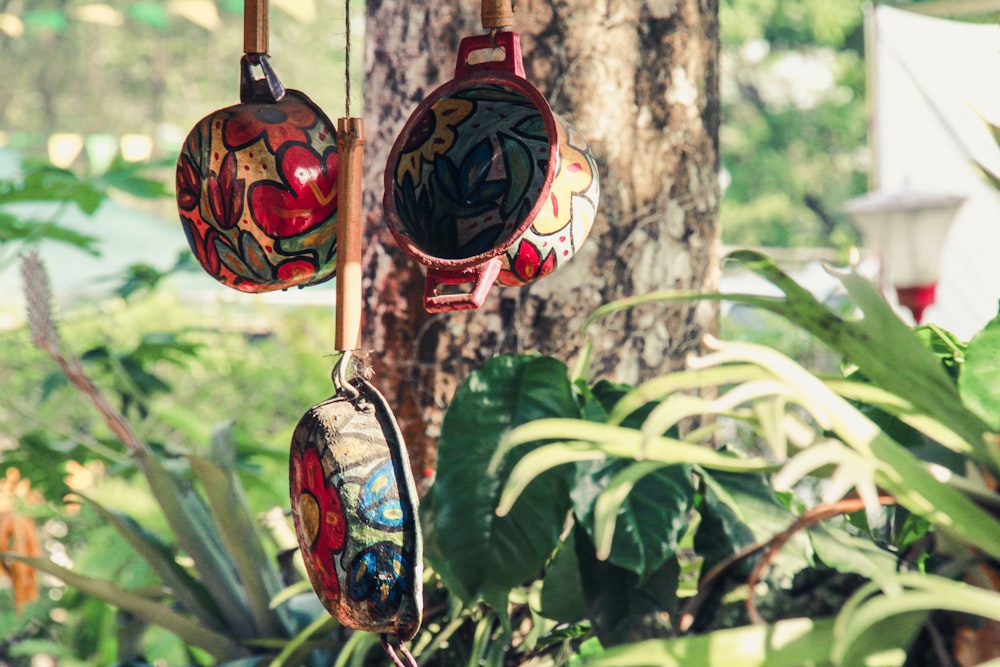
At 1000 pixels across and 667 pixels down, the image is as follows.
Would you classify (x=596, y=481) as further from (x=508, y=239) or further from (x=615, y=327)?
(x=615, y=327)

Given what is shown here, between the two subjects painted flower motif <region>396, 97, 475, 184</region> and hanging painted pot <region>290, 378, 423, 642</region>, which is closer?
hanging painted pot <region>290, 378, 423, 642</region>

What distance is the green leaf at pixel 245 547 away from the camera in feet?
4.53

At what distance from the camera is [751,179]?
12844 mm

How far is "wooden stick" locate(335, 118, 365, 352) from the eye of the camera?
0.76 metres

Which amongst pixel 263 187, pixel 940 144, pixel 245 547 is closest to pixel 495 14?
pixel 263 187

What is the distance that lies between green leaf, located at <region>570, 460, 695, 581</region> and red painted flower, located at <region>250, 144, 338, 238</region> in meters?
0.33

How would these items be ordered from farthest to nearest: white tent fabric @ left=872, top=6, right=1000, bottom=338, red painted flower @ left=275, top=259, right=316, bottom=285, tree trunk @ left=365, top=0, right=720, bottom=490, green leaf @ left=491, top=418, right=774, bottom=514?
white tent fabric @ left=872, top=6, right=1000, bottom=338
tree trunk @ left=365, top=0, right=720, bottom=490
red painted flower @ left=275, top=259, right=316, bottom=285
green leaf @ left=491, top=418, right=774, bottom=514

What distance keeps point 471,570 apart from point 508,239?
0.30 metres

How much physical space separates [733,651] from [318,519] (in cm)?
33

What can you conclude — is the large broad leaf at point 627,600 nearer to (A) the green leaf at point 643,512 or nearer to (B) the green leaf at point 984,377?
(A) the green leaf at point 643,512

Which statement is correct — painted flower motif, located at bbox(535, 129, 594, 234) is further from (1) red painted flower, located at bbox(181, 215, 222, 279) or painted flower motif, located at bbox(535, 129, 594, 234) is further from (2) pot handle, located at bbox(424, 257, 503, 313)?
(1) red painted flower, located at bbox(181, 215, 222, 279)

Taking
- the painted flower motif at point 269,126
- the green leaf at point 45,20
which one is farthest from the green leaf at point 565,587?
the green leaf at point 45,20

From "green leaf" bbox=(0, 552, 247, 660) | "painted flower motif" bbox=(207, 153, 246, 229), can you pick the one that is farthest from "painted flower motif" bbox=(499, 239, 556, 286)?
"green leaf" bbox=(0, 552, 247, 660)

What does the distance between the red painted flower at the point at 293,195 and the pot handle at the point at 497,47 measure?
15 cm
